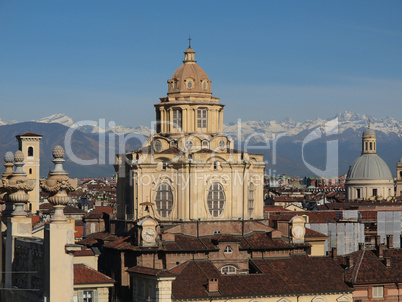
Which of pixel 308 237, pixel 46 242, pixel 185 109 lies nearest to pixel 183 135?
pixel 185 109

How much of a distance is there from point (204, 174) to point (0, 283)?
30482 mm

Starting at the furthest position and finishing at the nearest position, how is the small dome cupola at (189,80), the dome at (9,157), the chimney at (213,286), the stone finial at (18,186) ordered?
the small dome cupola at (189,80), the chimney at (213,286), the dome at (9,157), the stone finial at (18,186)

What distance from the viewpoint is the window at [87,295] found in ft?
178

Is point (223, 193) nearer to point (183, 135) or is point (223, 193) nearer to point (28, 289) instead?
point (183, 135)

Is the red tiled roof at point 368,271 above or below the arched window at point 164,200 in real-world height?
below

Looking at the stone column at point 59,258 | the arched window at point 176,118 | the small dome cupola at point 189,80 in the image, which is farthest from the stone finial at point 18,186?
the small dome cupola at point 189,80

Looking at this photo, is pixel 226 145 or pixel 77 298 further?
pixel 226 145

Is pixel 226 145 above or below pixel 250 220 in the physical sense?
above

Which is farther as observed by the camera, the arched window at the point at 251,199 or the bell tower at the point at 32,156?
the bell tower at the point at 32,156

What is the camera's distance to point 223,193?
208 feet


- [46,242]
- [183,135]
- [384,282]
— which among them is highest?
[183,135]

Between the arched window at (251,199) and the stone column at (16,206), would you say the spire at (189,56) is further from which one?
the stone column at (16,206)

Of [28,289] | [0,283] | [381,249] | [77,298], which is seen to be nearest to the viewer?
[28,289]

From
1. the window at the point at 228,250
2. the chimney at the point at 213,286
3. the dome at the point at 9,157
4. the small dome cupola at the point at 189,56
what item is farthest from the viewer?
the small dome cupola at the point at 189,56
